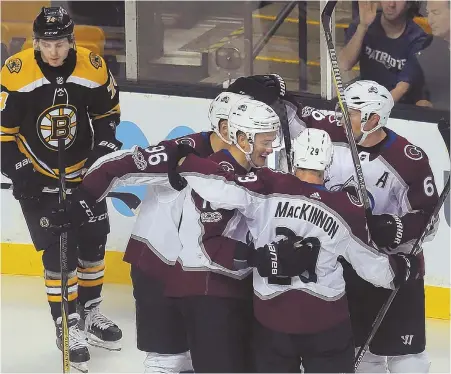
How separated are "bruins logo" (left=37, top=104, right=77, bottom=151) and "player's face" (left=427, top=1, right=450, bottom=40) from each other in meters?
1.56

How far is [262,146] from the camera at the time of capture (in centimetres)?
320

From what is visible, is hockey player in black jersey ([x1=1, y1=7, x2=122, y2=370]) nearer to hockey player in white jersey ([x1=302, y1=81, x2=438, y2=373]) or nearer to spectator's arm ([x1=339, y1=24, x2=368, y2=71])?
hockey player in white jersey ([x1=302, y1=81, x2=438, y2=373])

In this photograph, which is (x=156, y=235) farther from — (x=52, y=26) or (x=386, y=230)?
(x=52, y=26)

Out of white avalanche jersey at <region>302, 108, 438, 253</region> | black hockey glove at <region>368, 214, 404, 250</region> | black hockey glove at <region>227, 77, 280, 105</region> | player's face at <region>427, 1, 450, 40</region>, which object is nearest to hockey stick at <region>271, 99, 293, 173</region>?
black hockey glove at <region>227, 77, 280, 105</region>

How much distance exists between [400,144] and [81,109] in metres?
1.17

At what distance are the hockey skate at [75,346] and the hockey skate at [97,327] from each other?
15cm

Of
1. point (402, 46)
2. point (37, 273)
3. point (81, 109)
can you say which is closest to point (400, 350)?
point (81, 109)

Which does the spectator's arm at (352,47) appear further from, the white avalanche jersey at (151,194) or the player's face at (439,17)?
the white avalanche jersey at (151,194)

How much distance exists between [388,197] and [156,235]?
2.30ft

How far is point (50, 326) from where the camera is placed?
4586 millimetres

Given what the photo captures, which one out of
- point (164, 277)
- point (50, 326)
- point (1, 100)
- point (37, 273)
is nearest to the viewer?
point (164, 277)

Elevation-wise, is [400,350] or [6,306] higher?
[400,350]

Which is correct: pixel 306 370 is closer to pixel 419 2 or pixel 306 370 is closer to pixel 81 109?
pixel 81 109

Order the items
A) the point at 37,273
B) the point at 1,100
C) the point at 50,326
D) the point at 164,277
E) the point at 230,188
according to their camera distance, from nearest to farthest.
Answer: the point at 230,188, the point at 164,277, the point at 1,100, the point at 50,326, the point at 37,273
